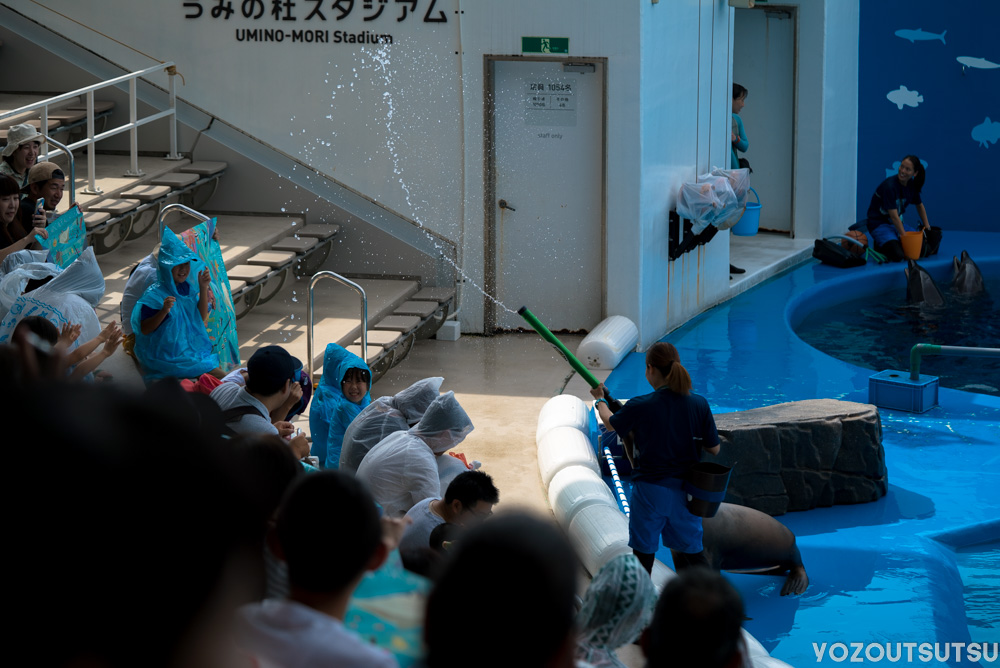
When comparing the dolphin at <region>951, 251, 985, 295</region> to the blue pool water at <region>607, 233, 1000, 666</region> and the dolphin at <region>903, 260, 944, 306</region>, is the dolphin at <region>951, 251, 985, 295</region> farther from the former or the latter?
the blue pool water at <region>607, 233, 1000, 666</region>

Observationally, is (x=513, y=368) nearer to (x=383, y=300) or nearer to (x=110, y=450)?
(x=383, y=300)

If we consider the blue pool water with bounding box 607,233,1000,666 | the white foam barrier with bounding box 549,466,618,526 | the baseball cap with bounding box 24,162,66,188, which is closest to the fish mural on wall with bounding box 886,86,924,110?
the blue pool water with bounding box 607,233,1000,666

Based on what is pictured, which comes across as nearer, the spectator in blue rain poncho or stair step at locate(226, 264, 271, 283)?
the spectator in blue rain poncho

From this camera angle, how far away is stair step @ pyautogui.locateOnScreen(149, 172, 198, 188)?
9203 millimetres

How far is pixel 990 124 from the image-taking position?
565 inches

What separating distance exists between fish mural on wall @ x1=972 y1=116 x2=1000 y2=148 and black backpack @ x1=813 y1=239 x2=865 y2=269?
3.07 metres

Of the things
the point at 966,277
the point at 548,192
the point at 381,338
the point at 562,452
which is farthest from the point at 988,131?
the point at 562,452

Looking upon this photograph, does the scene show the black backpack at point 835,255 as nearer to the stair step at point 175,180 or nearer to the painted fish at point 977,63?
the painted fish at point 977,63

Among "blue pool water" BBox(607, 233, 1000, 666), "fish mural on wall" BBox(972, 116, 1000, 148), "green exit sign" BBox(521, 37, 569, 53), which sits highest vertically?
"green exit sign" BBox(521, 37, 569, 53)

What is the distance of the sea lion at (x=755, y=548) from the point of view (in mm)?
5566

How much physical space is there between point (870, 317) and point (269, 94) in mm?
6682

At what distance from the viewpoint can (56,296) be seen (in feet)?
17.4

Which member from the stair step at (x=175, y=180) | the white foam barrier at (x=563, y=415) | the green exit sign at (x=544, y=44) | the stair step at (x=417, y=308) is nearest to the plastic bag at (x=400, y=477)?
the white foam barrier at (x=563, y=415)

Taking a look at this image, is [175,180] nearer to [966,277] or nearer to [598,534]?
[598,534]
